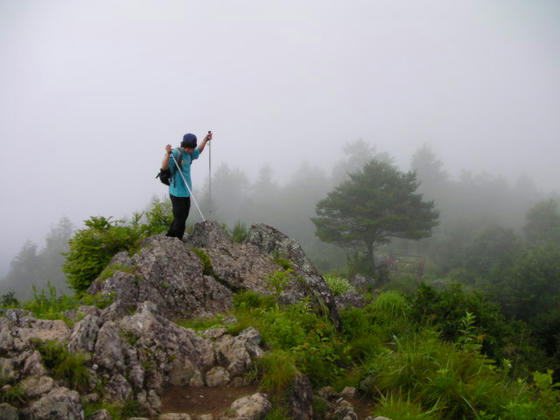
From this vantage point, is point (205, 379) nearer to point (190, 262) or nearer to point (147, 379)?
point (147, 379)

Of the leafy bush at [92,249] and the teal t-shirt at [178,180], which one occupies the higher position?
the teal t-shirt at [178,180]

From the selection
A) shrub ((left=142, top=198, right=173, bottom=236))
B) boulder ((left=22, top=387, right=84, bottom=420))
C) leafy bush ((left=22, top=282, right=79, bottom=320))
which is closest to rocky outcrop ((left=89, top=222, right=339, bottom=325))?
leafy bush ((left=22, top=282, right=79, bottom=320))

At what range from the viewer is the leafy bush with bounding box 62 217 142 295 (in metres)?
6.57

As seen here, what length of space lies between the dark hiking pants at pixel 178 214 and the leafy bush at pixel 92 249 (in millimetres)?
831

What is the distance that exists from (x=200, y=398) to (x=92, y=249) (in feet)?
14.7

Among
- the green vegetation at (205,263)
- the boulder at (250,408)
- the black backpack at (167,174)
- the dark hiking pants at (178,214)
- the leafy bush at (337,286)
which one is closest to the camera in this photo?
the boulder at (250,408)

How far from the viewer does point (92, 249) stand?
670 centimetres

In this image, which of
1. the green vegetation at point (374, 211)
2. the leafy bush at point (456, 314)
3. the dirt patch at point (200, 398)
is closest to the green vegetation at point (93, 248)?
the dirt patch at point (200, 398)

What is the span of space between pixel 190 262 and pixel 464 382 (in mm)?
5018

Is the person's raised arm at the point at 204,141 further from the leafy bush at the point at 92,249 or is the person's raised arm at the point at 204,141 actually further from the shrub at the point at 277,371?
the shrub at the point at 277,371

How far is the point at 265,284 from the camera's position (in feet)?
22.7

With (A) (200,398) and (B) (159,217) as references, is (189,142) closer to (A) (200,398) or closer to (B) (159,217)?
(B) (159,217)

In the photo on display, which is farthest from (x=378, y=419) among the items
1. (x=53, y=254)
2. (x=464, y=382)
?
(x=53, y=254)

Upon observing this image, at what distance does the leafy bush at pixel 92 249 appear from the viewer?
657cm
